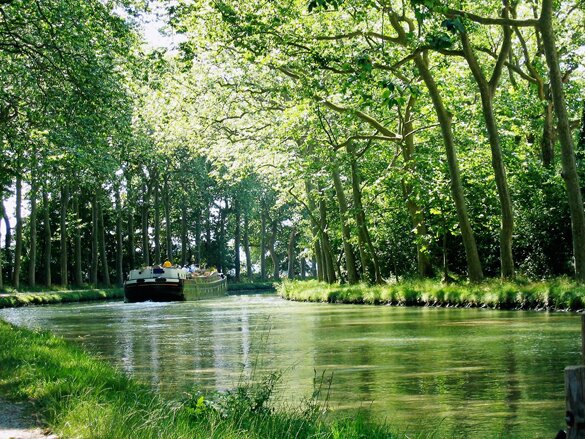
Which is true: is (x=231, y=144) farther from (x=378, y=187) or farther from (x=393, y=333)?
(x=393, y=333)

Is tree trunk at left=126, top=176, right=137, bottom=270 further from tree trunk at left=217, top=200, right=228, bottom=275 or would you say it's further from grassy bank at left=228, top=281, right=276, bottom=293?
tree trunk at left=217, top=200, right=228, bottom=275

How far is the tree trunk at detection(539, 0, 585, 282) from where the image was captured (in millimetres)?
24000

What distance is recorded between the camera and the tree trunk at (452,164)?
96.8 feet

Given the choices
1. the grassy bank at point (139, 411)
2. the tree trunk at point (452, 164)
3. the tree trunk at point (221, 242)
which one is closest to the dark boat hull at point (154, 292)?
the tree trunk at point (452, 164)

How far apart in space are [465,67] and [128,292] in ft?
79.7

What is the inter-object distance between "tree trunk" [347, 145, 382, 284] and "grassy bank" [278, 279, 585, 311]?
1.41 metres

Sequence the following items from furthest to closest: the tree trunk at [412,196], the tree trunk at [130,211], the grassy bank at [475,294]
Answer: the tree trunk at [130,211]
the tree trunk at [412,196]
the grassy bank at [475,294]

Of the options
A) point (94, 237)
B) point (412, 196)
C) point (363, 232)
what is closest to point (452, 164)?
point (412, 196)

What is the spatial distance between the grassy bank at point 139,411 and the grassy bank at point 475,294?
1529 cm

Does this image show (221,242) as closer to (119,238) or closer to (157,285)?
(119,238)

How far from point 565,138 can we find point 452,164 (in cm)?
605

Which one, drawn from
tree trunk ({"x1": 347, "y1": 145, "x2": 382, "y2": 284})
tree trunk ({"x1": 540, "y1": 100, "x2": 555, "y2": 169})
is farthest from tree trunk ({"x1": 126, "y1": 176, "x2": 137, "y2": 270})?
tree trunk ({"x1": 540, "y1": 100, "x2": 555, "y2": 169})

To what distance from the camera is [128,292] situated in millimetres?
50938

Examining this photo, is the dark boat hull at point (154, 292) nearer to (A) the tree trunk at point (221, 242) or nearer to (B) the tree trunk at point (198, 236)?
(B) the tree trunk at point (198, 236)
